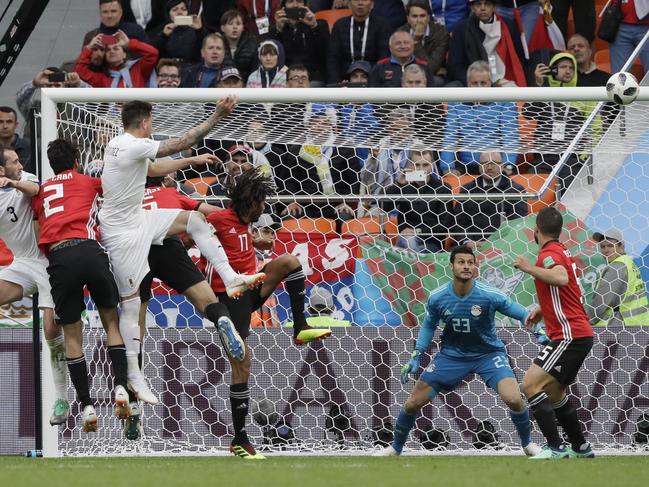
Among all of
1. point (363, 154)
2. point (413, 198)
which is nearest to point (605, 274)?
point (413, 198)

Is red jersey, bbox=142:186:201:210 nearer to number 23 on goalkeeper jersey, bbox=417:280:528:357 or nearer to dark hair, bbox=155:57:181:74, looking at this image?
number 23 on goalkeeper jersey, bbox=417:280:528:357

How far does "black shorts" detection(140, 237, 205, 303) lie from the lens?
9984 millimetres

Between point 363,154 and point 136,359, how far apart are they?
3.72 metres

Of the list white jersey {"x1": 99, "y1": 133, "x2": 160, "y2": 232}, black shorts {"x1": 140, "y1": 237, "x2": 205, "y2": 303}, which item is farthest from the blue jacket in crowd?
white jersey {"x1": 99, "y1": 133, "x2": 160, "y2": 232}

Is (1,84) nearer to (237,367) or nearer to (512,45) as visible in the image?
(512,45)

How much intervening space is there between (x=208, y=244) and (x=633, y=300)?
3.95 meters

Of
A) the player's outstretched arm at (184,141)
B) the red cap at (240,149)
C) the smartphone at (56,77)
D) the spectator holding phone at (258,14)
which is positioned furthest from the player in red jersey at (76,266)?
the spectator holding phone at (258,14)

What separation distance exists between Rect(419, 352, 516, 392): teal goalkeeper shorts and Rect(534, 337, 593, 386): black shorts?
26.7 inches

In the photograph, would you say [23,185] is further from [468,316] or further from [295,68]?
[295,68]

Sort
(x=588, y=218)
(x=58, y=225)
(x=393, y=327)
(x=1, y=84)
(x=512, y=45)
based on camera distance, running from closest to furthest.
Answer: (x=58, y=225)
(x=393, y=327)
(x=588, y=218)
(x=512, y=45)
(x=1, y=84)

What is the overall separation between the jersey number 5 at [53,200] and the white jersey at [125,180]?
0.33 metres

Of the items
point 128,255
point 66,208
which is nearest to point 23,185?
point 66,208

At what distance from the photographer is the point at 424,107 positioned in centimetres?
1246

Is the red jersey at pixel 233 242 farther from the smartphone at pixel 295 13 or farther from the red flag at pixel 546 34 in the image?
the red flag at pixel 546 34
